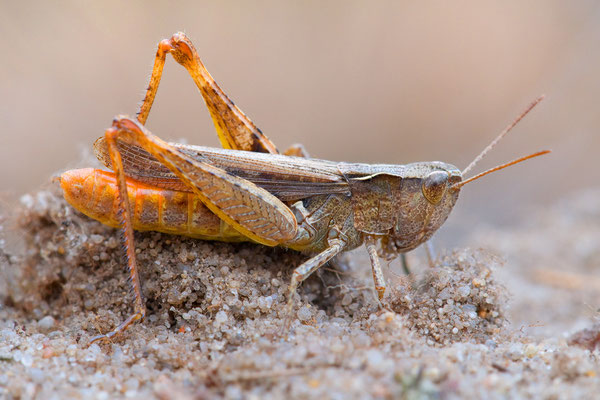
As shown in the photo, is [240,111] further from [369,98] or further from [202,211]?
[369,98]

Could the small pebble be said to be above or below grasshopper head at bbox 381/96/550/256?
below

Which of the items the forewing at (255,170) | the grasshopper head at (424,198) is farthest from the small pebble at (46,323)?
the grasshopper head at (424,198)

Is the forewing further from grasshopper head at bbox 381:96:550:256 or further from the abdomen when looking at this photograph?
grasshopper head at bbox 381:96:550:256

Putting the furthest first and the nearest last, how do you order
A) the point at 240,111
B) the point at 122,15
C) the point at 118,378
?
the point at 122,15 → the point at 240,111 → the point at 118,378

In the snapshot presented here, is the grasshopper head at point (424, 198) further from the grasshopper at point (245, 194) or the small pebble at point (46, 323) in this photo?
the small pebble at point (46, 323)

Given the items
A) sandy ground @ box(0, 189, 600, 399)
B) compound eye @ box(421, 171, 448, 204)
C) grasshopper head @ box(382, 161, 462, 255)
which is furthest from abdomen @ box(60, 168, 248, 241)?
compound eye @ box(421, 171, 448, 204)

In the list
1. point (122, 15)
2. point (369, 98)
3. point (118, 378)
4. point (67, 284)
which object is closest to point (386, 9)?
point (369, 98)

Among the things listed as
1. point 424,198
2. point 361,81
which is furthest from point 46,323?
point 361,81
